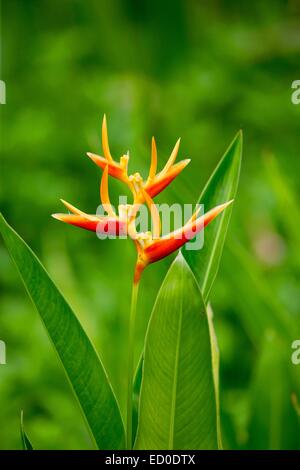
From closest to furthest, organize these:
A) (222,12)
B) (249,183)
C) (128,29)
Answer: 1. (249,183)
2. (128,29)
3. (222,12)

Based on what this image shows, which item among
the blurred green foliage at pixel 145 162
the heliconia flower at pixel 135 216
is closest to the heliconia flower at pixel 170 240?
the heliconia flower at pixel 135 216

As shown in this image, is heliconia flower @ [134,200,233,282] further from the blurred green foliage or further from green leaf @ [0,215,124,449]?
the blurred green foliage

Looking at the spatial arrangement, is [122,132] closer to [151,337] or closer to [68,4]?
[151,337]

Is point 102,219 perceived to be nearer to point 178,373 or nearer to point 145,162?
point 178,373

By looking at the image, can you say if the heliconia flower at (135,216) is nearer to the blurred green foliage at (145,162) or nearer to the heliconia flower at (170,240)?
the heliconia flower at (170,240)

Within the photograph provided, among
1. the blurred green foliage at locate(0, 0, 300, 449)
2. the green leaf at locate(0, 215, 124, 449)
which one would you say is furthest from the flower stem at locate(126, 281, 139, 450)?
the blurred green foliage at locate(0, 0, 300, 449)
